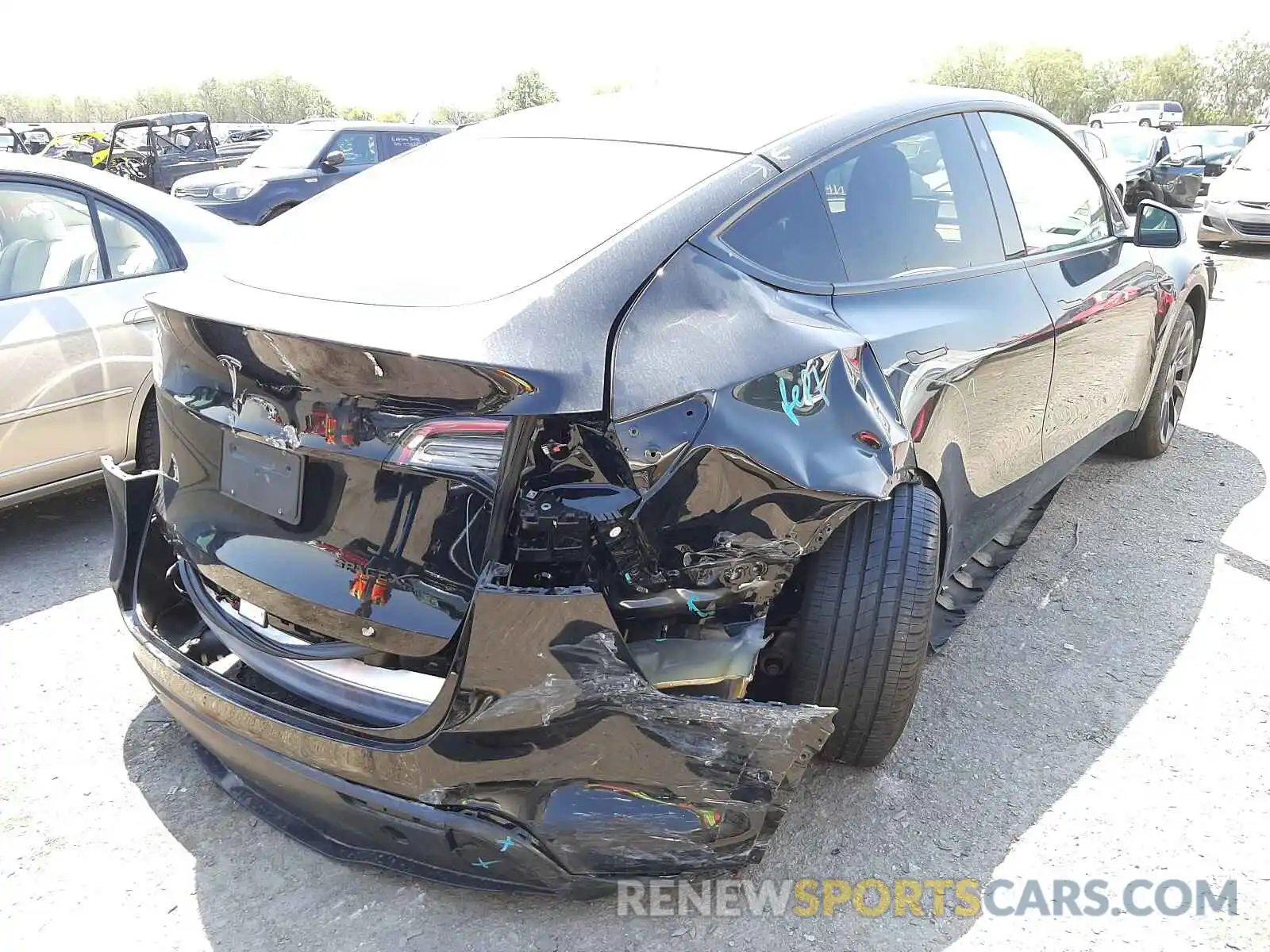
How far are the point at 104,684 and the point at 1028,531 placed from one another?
3.13 metres

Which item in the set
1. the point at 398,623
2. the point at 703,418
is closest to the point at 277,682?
the point at 398,623

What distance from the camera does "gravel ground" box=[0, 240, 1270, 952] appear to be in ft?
6.80

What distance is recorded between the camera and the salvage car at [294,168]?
10500 millimetres

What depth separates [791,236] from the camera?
7.40ft

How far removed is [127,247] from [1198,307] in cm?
490

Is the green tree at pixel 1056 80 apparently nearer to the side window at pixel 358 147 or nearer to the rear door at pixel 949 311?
the side window at pixel 358 147

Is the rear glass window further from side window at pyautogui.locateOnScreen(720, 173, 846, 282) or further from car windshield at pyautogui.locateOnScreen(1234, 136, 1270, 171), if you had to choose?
car windshield at pyautogui.locateOnScreen(1234, 136, 1270, 171)

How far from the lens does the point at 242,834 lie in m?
2.34

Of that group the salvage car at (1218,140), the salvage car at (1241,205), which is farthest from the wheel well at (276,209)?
the salvage car at (1218,140)

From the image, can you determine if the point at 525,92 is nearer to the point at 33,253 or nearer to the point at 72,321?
the point at 33,253

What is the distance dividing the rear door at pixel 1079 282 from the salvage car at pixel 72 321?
324 cm

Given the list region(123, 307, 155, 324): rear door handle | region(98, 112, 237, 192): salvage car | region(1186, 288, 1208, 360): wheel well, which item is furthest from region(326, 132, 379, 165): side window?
region(1186, 288, 1208, 360): wheel well

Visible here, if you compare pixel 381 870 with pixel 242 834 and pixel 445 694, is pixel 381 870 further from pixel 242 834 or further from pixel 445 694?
pixel 445 694

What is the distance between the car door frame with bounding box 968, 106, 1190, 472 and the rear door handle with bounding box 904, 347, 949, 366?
0.73 meters
